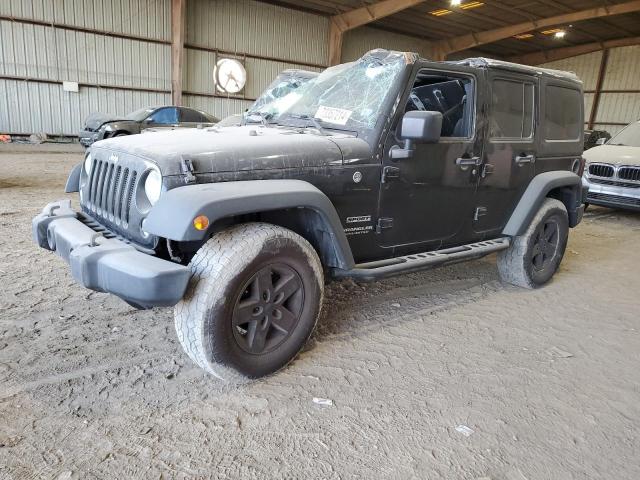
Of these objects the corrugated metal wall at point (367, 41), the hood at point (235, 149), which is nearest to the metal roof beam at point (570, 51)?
the corrugated metal wall at point (367, 41)

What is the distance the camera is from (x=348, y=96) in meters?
3.37

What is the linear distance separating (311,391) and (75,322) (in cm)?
178

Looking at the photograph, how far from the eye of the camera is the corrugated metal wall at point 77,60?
15102 millimetres

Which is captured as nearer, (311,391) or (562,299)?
(311,391)

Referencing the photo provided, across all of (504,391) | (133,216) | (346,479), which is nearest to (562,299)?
(504,391)

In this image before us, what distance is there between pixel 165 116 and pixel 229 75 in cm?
525

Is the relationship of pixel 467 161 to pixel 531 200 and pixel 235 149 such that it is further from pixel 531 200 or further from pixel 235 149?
pixel 235 149

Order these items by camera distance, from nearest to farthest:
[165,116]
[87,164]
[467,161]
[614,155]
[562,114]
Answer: [87,164] < [467,161] < [562,114] < [614,155] < [165,116]

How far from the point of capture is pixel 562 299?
4.32m

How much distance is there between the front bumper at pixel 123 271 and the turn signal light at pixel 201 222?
8.6 inches

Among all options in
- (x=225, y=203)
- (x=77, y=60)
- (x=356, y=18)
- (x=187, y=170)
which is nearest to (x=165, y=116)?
(x=77, y=60)

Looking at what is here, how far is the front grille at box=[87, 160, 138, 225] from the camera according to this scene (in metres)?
2.71

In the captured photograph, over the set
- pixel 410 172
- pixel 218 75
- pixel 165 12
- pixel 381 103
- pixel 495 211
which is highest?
pixel 165 12

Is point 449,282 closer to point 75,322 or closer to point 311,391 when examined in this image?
point 311,391
